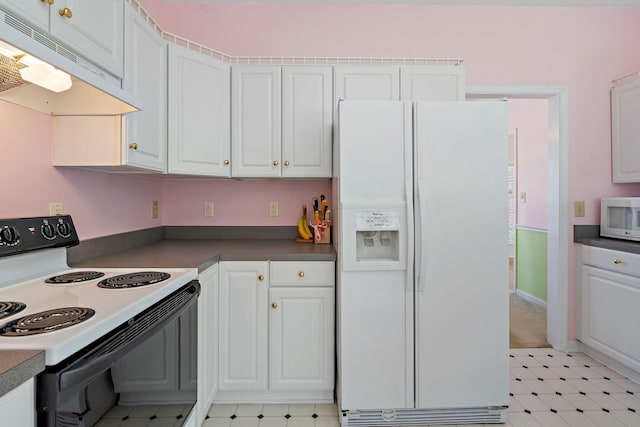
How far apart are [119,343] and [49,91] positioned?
1079 millimetres

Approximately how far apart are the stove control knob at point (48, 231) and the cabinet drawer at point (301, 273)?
1.01m

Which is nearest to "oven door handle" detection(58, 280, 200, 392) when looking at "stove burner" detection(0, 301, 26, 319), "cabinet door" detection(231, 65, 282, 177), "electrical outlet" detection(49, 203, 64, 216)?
"stove burner" detection(0, 301, 26, 319)

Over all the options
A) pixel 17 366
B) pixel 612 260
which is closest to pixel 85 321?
pixel 17 366

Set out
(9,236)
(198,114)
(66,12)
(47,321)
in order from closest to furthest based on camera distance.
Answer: (47,321) → (66,12) → (9,236) → (198,114)

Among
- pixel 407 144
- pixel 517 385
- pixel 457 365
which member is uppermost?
pixel 407 144

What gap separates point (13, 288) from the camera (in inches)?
47.3

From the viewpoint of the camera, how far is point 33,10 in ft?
3.16

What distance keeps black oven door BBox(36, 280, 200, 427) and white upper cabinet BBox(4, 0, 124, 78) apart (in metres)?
0.92

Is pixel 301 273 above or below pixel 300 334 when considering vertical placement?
above

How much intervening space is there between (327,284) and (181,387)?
2.88 ft

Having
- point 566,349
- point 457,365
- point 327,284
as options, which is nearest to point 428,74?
point 327,284

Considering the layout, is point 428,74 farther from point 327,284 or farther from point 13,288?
point 13,288

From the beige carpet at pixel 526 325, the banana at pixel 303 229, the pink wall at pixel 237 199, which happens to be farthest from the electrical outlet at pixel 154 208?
the beige carpet at pixel 526 325

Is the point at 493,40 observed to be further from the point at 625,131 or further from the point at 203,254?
the point at 203,254
